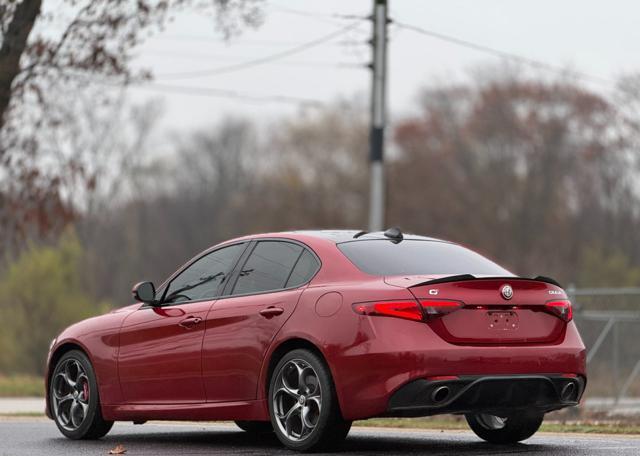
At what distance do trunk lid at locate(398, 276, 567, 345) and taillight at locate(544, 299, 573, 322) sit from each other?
2 cm

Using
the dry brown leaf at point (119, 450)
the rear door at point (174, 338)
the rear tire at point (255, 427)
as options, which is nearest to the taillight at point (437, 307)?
the rear door at point (174, 338)

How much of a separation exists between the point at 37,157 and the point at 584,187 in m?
39.0

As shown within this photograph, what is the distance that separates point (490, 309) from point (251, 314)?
1726mm

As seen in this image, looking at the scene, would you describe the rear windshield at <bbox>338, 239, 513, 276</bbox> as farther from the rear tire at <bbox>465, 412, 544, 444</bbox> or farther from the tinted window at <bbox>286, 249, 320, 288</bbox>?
the rear tire at <bbox>465, 412, 544, 444</bbox>

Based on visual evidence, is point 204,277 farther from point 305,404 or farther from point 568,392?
point 568,392

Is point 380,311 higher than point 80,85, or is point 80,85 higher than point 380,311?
point 80,85

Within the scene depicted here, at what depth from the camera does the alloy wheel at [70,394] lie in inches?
431

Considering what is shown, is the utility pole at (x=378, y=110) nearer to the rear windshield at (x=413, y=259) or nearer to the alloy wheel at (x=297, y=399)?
the rear windshield at (x=413, y=259)

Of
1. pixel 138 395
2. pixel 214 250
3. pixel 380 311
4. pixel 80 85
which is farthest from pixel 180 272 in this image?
pixel 80 85

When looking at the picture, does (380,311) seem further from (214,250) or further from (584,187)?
(584,187)

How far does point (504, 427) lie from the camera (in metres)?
9.95

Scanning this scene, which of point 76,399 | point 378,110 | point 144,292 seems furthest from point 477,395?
point 378,110

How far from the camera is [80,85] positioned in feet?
69.5

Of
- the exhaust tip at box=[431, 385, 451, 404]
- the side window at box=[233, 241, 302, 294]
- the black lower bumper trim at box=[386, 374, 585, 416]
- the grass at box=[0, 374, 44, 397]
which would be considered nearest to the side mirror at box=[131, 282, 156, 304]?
the side window at box=[233, 241, 302, 294]
